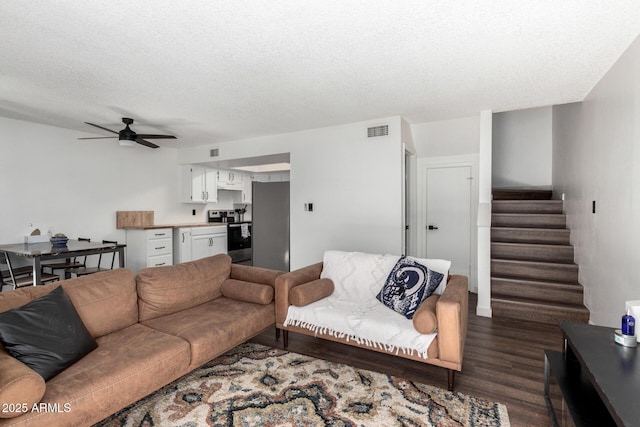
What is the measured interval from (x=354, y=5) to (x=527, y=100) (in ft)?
8.82

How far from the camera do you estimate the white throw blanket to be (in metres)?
2.24

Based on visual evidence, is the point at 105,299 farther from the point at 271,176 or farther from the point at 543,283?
the point at 271,176

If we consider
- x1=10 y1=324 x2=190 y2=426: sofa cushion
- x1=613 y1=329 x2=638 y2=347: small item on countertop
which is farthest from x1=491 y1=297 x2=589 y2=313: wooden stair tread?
x1=10 y1=324 x2=190 y2=426: sofa cushion

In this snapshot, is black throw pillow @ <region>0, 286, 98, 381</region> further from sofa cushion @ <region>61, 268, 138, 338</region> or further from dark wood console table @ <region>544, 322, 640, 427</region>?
dark wood console table @ <region>544, 322, 640, 427</region>

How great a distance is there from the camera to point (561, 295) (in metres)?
3.60

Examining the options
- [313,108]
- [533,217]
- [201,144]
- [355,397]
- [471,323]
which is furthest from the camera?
[201,144]

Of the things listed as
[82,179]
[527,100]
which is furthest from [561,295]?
[82,179]

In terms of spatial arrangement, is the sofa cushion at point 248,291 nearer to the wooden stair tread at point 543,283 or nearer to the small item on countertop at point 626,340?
the small item on countertop at point 626,340

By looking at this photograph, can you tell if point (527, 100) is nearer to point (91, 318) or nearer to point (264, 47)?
point (264, 47)

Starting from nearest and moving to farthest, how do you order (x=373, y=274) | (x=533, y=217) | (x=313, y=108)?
(x=373, y=274) < (x=313, y=108) < (x=533, y=217)

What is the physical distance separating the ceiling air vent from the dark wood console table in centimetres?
295

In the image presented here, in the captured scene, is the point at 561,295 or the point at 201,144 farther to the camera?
the point at 201,144

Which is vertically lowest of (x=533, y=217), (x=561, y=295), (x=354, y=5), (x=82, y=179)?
(x=561, y=295)

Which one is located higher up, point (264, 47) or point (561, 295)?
point (264, 47)
